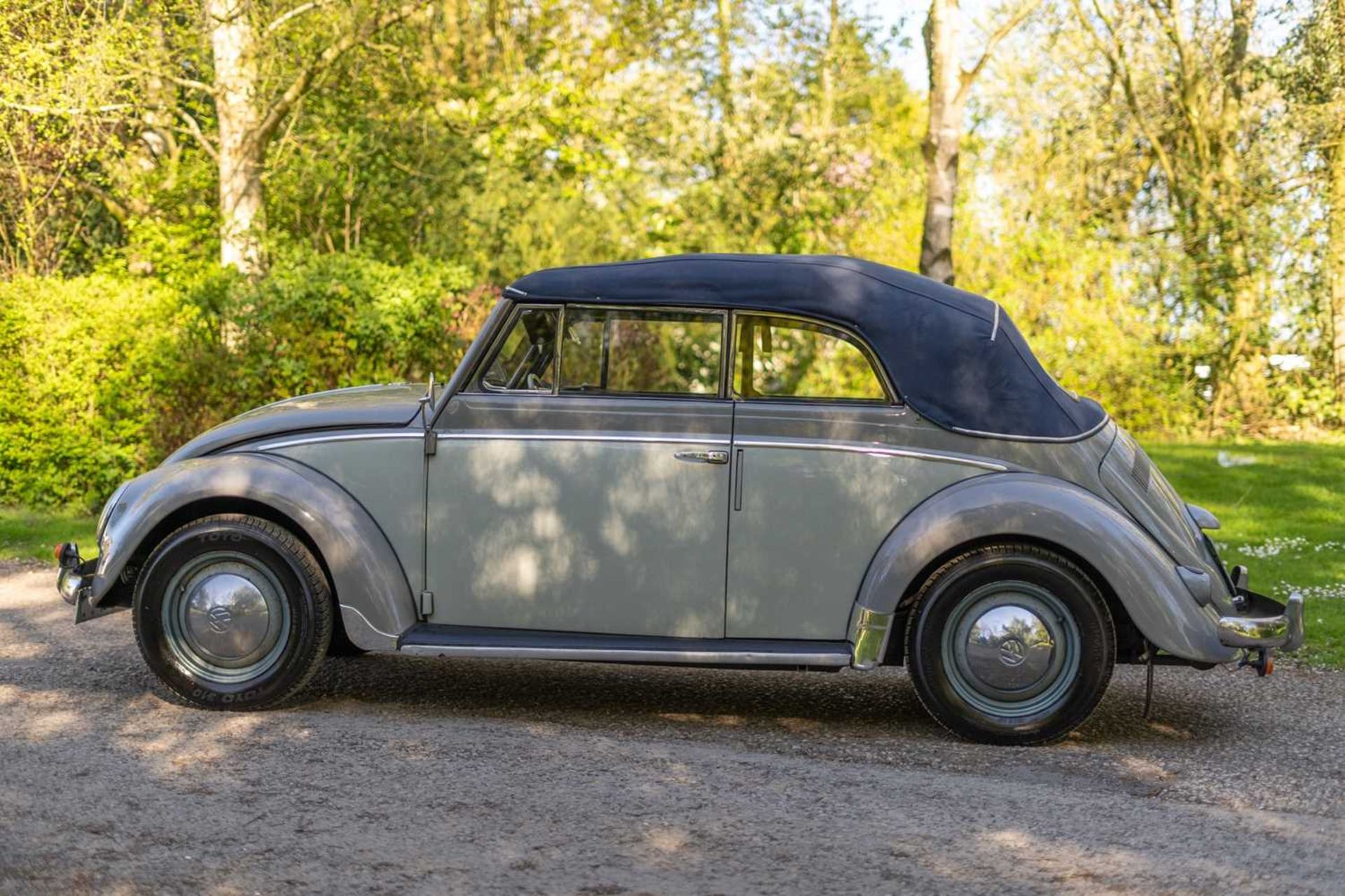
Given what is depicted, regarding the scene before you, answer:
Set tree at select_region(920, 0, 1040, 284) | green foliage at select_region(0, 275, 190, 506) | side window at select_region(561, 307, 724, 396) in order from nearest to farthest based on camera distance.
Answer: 1. side window at select_region(561, 307, 724, 396)
2. green foliage at select_region(0, 275, 190, 506)
3. tree at select_region(920, 0, 1040, 284)

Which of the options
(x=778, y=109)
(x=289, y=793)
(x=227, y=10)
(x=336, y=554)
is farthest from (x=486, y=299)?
(x=289, y=793)

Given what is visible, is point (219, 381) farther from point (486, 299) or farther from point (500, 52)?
point (500, 52)

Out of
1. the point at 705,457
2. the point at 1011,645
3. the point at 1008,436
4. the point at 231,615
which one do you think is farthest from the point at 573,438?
the point at 1011,645

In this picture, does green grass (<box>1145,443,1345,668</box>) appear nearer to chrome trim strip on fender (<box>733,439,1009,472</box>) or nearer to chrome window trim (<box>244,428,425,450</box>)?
chrome trim strip on fender (<box>733,439,1009,472</box>)

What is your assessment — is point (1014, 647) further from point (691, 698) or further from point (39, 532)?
point (39, 532)

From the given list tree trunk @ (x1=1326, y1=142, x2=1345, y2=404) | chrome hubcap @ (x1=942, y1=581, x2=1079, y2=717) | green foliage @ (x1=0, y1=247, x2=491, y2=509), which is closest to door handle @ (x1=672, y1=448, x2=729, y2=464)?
chrome hubcap @ (x1=942, y1=581, x2=1079, y2=717)

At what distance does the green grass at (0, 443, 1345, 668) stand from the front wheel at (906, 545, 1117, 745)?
2314 mm

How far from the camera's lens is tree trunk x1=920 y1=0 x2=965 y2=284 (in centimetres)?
1252

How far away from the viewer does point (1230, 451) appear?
540 inches

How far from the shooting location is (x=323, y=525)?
18.8 ft

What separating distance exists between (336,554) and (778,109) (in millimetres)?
13465

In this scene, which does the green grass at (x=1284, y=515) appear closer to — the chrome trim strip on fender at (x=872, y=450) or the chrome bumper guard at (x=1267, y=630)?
the chrome bumper guard at (x=1267, y=630)

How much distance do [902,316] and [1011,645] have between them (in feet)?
4.33

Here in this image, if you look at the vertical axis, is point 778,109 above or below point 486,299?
above
